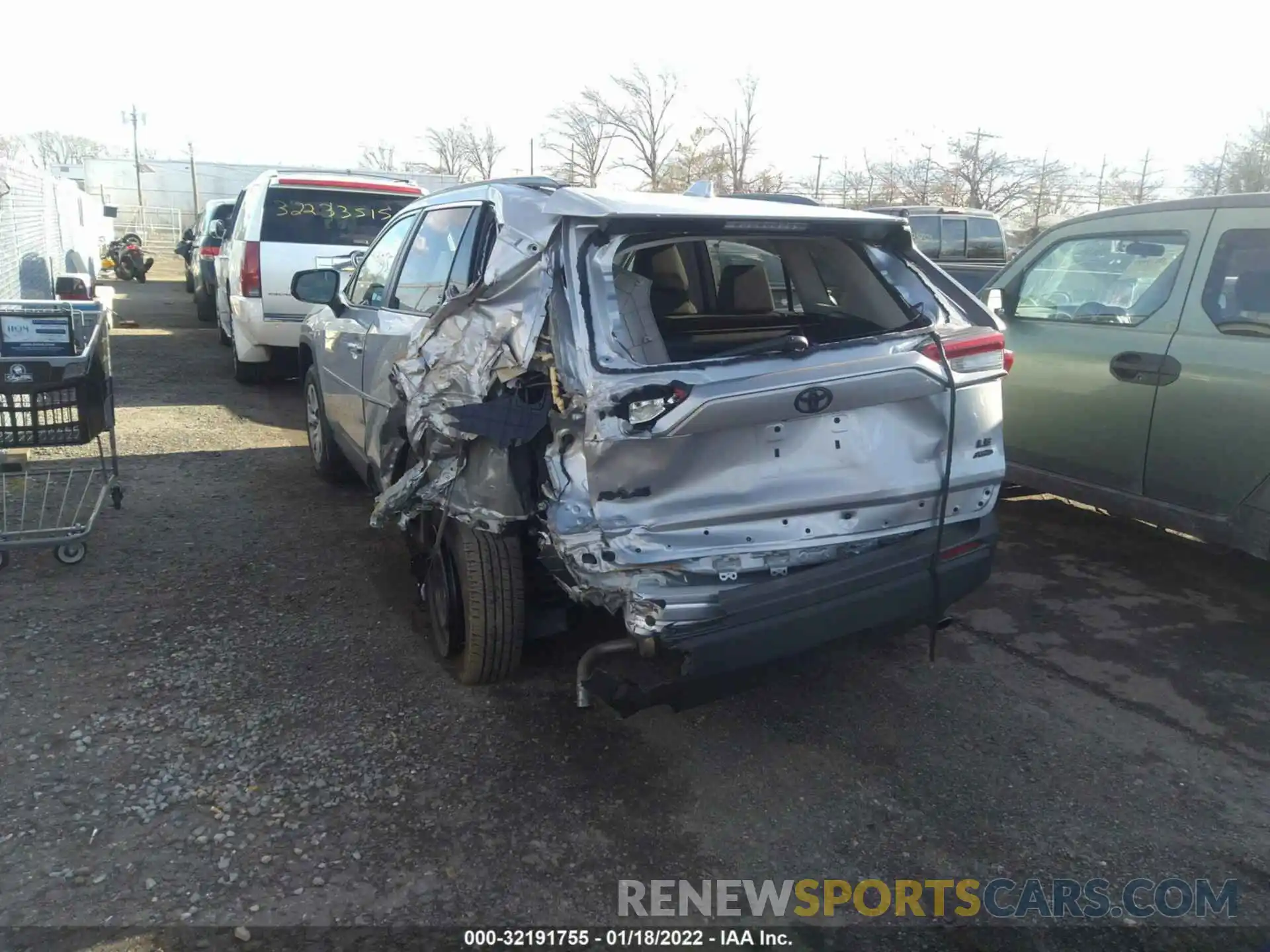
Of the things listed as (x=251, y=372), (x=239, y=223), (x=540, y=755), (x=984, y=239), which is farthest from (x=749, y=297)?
(x=984, y=239)

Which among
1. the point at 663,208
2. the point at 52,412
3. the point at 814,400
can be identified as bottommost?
the point at 52,412

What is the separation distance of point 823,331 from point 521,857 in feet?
7.57

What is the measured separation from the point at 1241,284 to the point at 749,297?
230cm

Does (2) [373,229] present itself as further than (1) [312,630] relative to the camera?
Yes

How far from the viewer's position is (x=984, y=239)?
14.4 m

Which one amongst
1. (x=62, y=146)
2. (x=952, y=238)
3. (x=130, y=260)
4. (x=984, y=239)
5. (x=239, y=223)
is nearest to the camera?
(x=239, y=223)

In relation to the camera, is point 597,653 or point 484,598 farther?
point 484,598

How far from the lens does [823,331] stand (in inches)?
153

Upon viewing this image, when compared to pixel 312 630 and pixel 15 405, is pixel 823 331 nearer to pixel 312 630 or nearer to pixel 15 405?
pixel 312 630

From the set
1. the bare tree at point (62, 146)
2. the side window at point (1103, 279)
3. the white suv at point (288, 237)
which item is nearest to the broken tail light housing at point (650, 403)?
the side window at point (1103, 279)

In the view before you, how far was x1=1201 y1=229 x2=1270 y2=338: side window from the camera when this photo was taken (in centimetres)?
430

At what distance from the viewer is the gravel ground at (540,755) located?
109 inches

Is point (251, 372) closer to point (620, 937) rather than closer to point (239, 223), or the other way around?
point (239, 223)

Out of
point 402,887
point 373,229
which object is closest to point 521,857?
point 402,887
